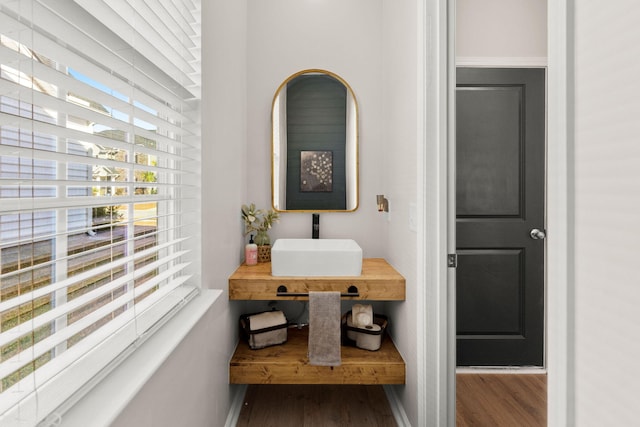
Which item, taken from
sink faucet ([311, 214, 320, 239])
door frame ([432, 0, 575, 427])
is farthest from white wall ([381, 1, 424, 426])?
door frame ([432, 0, 575, 427])

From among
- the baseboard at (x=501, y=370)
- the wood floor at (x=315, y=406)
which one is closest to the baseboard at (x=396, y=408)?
the wood floor at (x=315, y=406)

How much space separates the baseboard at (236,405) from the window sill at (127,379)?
3.04ft

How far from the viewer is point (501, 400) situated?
201 cm

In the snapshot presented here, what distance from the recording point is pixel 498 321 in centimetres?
228

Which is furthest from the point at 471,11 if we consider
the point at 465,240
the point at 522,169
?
the point at 465,240

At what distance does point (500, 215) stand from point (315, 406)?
5.38 ft

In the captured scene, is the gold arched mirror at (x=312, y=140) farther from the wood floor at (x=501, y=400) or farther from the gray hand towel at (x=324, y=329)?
the wood floor at (x=501, y=400)

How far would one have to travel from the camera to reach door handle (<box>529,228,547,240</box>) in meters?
2.22

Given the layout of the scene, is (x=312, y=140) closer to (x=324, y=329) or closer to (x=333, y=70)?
(x=333, y=70)

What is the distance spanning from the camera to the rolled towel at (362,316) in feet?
6.13

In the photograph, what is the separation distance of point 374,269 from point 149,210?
50.0 inches

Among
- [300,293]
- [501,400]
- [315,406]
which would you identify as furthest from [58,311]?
[501,400]
